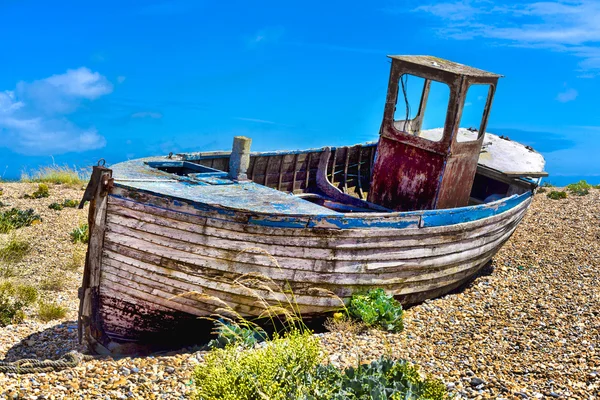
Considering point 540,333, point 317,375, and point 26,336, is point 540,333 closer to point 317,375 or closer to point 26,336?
point 317,375

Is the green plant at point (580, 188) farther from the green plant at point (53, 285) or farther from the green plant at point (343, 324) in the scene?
the green plant at point (53, 285)

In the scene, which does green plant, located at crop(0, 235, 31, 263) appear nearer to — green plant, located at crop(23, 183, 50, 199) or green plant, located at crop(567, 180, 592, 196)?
green plant, located at crop(23, 183, 50, 199)

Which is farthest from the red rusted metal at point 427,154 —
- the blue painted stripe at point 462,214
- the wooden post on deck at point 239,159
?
the wooden post on deck at point 239,159

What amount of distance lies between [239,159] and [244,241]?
2.30 m

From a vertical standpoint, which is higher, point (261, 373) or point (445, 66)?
point (445, 66)

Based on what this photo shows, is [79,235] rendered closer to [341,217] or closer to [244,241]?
[244,241]

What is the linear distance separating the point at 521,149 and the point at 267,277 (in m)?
10.4

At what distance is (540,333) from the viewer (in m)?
9.20

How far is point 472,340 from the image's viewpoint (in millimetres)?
8844

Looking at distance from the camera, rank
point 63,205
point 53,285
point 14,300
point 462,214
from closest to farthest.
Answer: point 462,214 → point 14,300 → point 53,285 → point 63,205

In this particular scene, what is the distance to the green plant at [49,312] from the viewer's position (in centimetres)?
1047

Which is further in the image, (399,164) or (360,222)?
(399,164)

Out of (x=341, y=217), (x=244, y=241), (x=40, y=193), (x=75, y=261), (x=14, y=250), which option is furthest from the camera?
(x=40, y=193)

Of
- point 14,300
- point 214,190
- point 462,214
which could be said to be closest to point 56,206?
point 14,300
